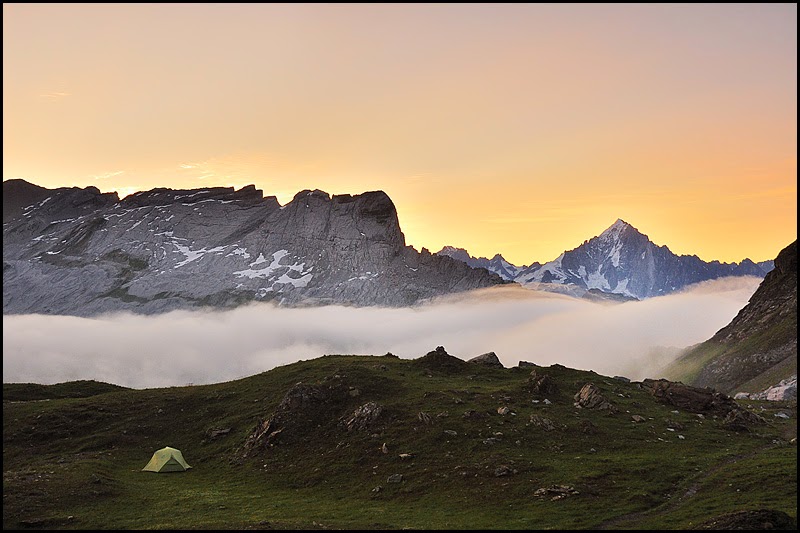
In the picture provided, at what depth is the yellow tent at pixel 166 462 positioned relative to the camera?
225 feet

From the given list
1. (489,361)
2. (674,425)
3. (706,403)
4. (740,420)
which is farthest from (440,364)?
(740,420)

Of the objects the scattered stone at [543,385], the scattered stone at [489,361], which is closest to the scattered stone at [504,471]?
the scattered stone at [543,385]

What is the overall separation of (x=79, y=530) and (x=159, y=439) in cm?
3494

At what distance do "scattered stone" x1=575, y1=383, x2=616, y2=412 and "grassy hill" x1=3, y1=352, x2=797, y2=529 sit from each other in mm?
1295

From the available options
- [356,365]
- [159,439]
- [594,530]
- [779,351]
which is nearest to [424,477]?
[594,530]

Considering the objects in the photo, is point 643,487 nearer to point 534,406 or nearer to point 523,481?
point 523,481

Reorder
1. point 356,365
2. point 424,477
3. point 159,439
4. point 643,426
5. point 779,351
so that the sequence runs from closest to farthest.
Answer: point 424,477, point 643,426, point 159,439, point 356,365, point 779,351

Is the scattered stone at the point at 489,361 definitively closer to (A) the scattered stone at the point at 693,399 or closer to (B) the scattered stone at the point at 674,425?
→ (A) the scattered stone at the point at 693,399

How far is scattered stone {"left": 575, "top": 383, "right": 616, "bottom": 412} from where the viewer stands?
7312 centimetres

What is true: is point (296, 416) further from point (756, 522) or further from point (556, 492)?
point (756, 522)

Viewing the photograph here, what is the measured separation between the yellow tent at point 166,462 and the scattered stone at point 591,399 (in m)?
51.3

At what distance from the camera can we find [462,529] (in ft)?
137

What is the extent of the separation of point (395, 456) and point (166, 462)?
95.6 feet

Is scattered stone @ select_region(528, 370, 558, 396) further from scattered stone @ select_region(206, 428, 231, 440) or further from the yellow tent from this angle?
the yellow tent
